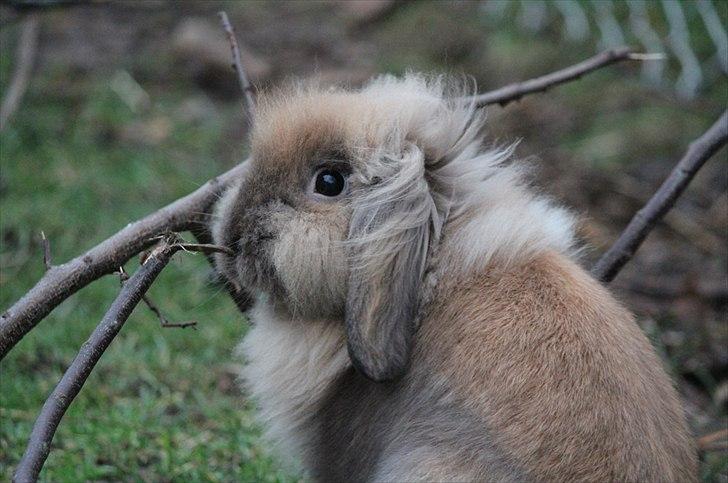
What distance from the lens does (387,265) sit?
8.07 feet

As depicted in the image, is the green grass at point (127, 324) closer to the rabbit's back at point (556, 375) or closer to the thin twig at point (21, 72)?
the thin twig at point (21, 72)

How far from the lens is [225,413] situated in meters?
3.87

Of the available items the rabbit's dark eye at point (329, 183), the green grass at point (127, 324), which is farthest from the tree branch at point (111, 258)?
the rabbit's dark eye at point (329, 183)

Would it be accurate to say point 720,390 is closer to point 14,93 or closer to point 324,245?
point 324,245

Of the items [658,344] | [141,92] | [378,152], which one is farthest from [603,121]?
[378,152]

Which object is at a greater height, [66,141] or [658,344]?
[66,141]

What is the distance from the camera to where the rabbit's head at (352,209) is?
2.45m

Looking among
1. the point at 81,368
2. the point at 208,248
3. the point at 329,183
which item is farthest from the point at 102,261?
the point at 329,183

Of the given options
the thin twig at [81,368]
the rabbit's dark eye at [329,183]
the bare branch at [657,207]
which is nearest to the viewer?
the thin twig at [81,368]

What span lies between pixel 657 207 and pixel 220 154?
3.84 meters

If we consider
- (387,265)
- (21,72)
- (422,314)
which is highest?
(21,72)

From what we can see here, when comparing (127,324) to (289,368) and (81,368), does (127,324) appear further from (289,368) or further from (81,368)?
(81,368)

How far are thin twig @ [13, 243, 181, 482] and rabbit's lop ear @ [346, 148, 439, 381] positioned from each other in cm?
48

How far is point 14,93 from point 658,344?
415 cm
